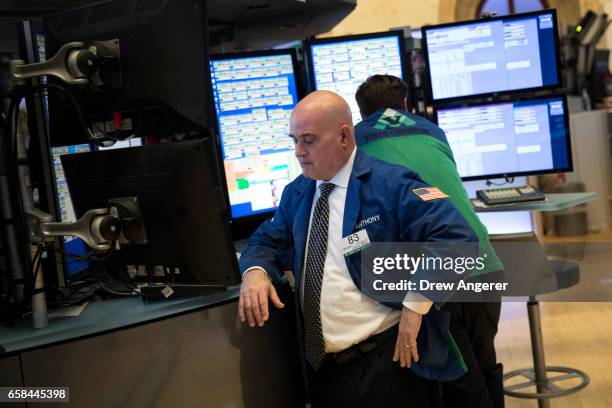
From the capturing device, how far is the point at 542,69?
342 centimetres

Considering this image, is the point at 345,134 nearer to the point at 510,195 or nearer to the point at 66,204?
the point at 66,204

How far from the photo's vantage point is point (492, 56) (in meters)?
3.44

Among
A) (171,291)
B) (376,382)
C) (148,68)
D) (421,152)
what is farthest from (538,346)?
(148,68)

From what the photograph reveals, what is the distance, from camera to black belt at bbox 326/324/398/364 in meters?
1.98

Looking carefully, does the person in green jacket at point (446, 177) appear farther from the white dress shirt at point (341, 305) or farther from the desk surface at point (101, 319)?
the desk surface at point (101, 319)

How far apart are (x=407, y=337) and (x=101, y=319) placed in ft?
2.60

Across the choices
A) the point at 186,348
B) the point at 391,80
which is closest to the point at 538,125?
the point at 391,80

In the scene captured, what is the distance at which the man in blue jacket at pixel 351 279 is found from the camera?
1902mm

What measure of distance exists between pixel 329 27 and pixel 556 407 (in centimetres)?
206

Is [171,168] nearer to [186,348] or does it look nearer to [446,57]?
[186,348]

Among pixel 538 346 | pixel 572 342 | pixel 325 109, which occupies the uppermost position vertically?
pixel 325 109

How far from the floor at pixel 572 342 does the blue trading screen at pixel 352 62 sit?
125 cm

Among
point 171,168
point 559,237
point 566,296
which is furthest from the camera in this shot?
point 559,237

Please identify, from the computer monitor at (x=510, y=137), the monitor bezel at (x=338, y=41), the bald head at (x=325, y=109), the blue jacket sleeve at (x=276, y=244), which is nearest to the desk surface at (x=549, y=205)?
the computer monitor at (x=510, y=137)
